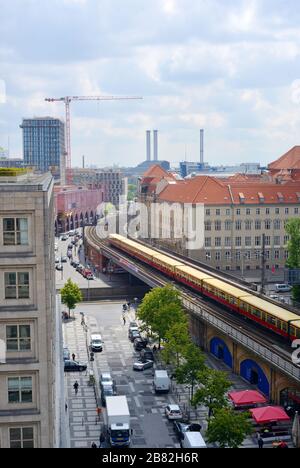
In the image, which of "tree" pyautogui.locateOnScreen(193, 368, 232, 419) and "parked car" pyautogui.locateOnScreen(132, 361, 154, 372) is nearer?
"tree" pyautogui.locateOnScreen(193, 368, 232, 419)

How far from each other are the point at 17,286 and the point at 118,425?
64.9 feet

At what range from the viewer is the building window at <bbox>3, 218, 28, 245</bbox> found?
2517 centimetres

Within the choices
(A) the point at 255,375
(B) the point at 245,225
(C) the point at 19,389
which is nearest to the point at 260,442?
(A) the point at 255,375

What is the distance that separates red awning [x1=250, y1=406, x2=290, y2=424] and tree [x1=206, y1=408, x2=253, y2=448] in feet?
15.8

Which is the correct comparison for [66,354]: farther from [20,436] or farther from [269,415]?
[20,436]

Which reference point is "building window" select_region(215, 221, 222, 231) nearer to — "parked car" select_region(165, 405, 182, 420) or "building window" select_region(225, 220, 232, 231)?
"building window" select_region(225, 220, 232, 231)

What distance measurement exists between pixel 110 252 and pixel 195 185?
17.8m

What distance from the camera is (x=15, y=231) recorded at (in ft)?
82.8

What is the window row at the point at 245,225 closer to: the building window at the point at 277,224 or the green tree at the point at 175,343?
the building window at the point at 277,224

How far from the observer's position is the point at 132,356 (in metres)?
63.0

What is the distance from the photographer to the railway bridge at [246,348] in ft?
154

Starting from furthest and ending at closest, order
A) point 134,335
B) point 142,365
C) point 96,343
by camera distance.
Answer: point 134,335 → point 96,343 → point 142,365

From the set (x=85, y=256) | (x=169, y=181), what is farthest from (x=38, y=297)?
(x=169, y=181)

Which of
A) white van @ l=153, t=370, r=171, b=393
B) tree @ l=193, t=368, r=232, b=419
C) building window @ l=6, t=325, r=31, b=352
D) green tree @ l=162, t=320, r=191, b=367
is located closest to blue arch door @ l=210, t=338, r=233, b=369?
green tree @ l=162, t=320, r=191, b=367
